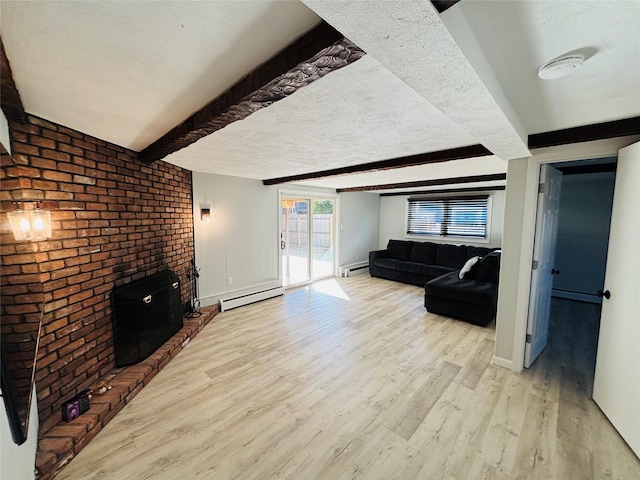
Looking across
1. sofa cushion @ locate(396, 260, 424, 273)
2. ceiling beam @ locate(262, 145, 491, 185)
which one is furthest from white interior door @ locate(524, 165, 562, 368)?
sofa cushion @ locate(396, 260, 424, 273)

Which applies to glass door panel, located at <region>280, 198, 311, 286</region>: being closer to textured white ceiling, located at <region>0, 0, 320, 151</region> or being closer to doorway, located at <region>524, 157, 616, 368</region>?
textured white ceiling, located at <region>0, 0, 320, 151</region>

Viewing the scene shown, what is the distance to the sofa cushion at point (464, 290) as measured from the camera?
11.5ft

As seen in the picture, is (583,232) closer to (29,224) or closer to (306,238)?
(306,238)

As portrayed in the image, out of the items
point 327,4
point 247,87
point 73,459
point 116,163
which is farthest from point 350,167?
point 73,459

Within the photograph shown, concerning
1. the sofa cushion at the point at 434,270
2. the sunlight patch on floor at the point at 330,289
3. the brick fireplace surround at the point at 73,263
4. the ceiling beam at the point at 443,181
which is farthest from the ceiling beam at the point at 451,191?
the brick fireplace surround at the point at 73,263

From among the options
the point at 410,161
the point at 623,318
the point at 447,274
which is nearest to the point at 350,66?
the point at 410,161

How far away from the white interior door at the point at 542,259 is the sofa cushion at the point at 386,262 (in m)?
3.15

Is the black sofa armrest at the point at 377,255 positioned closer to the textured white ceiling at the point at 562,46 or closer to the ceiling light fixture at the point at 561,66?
the textured white ceiling at the point at 562,46

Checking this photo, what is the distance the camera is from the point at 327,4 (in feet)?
2.02

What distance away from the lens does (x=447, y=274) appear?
4.56m

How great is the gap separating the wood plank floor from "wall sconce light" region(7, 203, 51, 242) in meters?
1.41

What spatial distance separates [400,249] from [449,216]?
1.38 meters

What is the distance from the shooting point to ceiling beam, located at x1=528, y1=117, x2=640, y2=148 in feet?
5.89

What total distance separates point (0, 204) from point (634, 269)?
3.80 metres
